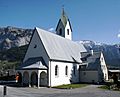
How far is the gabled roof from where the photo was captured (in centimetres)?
4416

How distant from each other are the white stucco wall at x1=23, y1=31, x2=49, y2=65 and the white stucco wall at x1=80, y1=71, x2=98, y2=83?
14.0 m

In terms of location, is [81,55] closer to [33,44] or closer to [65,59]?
[65,59]

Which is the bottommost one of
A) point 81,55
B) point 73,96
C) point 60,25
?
point 73,96

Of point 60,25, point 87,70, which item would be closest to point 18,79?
point 87,70

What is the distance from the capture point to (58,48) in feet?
157

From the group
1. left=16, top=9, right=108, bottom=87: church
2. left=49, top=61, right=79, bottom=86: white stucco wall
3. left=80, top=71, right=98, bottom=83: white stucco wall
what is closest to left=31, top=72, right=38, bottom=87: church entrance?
left=16, top=9, right=108, bottom=87: church

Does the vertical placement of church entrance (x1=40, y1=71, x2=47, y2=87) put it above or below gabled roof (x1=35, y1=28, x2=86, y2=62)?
below

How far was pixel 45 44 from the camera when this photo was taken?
43750 mm

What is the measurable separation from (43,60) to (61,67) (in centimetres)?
A: 481

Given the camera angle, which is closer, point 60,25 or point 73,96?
point 73,96

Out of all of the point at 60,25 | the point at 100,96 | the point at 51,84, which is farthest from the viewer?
the point at 60,25

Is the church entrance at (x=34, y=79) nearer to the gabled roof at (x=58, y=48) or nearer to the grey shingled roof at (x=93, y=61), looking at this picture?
the gabled roof at (x=58, y=48)

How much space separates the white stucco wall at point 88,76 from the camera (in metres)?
52.5

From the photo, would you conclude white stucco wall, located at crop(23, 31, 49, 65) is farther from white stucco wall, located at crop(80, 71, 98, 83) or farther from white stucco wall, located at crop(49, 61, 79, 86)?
white stucco wall, located at crop(80, 71, 98, 83)
